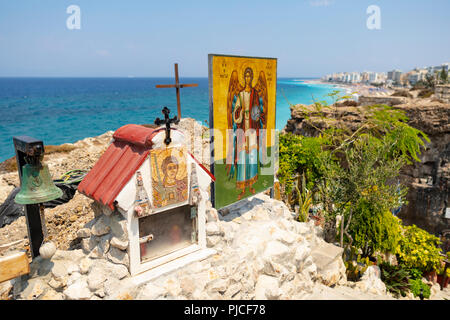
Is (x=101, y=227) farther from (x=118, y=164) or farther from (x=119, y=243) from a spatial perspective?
(x=118, y=164)

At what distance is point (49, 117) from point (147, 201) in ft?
223

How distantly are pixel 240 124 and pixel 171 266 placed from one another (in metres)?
3.58

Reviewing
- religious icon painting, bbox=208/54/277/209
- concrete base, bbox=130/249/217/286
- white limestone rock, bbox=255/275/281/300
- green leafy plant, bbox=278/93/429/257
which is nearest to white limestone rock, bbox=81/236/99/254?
concrete base, bbox=130/249/217/286

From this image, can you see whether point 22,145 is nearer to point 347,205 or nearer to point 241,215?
point 241,215

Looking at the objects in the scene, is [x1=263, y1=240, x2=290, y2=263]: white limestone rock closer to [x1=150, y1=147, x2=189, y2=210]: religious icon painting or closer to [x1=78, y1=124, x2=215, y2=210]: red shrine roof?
[x1=150, y1=147, x2=189, y2=210]: religious icon painting

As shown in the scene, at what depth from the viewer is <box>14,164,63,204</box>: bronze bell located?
4570mm

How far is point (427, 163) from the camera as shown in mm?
17969

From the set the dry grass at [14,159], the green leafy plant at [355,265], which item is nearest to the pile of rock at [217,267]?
the green leafy plant at [355,265]

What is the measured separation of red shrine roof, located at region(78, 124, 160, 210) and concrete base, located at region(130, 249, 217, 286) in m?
1.37

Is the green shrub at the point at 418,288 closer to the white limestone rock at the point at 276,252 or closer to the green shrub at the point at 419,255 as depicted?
the green shrub at the point at 419,255

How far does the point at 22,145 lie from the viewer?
470cm

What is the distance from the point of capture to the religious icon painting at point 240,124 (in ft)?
22.0

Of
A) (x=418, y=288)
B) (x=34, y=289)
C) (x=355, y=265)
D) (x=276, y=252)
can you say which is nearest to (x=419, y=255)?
(x=418, y=288)

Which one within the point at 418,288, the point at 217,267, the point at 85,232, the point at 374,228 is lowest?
the point at 418,288
